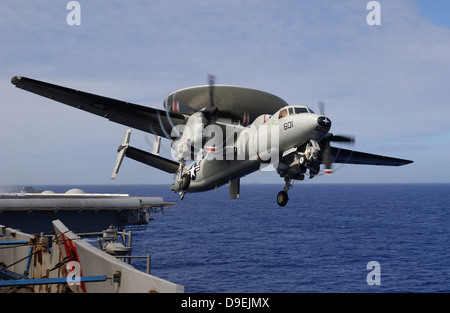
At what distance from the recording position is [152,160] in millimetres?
30250

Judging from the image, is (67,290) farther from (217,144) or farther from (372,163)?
(372,163)

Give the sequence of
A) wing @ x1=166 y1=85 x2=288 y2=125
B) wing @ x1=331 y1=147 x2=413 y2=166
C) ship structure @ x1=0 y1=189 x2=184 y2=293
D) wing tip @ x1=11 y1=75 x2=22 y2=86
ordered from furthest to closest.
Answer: wing @ x1=331 y1=147 x2=413 y2=166 → wing @ x1=166 y1=85 x2=288 y2=125 → wing tip @ x1=11 y1=75 x2=22 y2=86 → ship structure @ x1=0 y1=189 x2=184 y2=293

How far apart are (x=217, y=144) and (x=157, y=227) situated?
79657mm

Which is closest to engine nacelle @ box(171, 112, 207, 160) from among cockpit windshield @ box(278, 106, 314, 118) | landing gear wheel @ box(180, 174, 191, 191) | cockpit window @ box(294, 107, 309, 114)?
landing gear wheel @ box(180, 174, 191, 191)

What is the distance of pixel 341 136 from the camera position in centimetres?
2353

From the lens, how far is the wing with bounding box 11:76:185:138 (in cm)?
2333

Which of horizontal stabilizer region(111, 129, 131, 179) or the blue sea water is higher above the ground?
horizontal stabilizer region(111, 129, 131, 179)

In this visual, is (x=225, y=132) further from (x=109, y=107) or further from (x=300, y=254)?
(x=300, y=254)

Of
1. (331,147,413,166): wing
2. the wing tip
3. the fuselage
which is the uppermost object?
the wing tip

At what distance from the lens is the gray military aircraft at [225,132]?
20859 millimetres

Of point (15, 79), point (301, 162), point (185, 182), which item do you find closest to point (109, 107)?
point (15, 79)

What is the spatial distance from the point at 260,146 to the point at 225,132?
3419 millimetres

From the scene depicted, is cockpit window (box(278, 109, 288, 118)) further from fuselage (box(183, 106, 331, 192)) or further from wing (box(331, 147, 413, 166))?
wing (box(331, 147, 413, 166))
